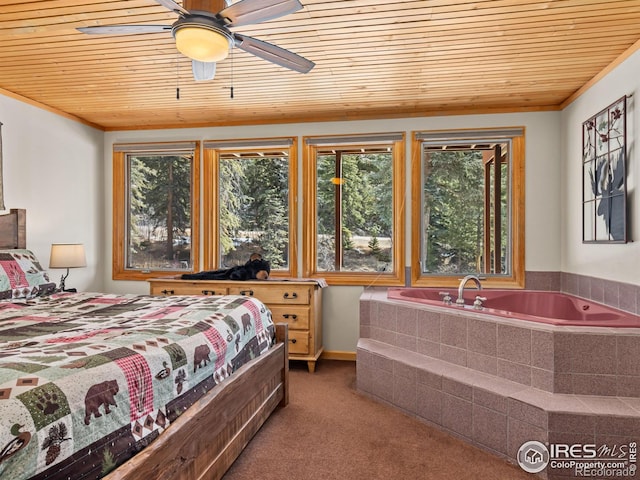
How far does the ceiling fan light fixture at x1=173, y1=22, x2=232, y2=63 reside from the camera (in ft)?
5.88

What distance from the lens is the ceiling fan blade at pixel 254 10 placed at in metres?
1.67

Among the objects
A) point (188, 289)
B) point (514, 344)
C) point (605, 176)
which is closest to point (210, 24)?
point (514, 344)

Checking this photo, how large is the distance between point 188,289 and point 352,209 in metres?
1.78

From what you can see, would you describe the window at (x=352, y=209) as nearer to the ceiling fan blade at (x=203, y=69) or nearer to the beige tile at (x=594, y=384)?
the ceiling fan blade at (x=203, y=69)

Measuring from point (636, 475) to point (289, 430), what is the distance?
1.76 m

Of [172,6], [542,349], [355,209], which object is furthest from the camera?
[355,209]

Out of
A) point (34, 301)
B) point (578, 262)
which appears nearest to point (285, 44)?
point (34, 301)

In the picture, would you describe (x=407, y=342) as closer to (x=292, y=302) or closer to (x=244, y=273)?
(x=292, y=302)

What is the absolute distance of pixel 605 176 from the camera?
2.94 meters

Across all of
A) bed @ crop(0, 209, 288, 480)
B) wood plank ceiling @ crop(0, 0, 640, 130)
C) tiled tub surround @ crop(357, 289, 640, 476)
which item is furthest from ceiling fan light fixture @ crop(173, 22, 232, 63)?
tiled tub surround @ crop(357, 289, 640, 476)

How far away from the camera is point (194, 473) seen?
5.27 ft

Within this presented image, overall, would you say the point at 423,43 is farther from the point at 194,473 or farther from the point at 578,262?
the point at 194,473

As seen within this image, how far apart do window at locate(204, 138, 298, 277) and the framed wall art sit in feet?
8.36

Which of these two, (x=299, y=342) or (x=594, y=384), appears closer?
(x=594, y=384)
